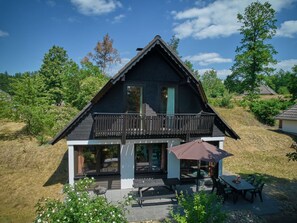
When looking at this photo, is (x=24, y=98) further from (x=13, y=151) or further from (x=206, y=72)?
(x=206, y=72)

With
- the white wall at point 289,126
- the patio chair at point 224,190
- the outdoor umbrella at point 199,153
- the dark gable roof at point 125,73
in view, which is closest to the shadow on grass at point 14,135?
the dark gable roof at point 125,73

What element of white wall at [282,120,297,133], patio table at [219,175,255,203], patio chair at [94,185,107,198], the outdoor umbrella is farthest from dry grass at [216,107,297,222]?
patio chair at [94,185,107,198]

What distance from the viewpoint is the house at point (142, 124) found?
12.1 metres

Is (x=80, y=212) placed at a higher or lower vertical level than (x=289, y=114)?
lower

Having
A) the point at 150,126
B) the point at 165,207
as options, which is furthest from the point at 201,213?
the point at 150,126

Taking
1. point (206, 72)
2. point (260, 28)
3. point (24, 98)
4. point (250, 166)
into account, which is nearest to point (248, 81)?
point (260, 28)

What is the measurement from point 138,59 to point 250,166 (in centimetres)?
1362

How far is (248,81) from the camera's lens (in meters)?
33.6

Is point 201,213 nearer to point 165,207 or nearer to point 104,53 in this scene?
point 165,207

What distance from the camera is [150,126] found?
40.5ft

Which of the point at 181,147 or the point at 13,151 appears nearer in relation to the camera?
the point at 181,147

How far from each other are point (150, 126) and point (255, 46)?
2723cm

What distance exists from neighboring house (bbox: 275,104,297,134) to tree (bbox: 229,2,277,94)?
615 centimetres

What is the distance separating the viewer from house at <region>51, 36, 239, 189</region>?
12.1 m
